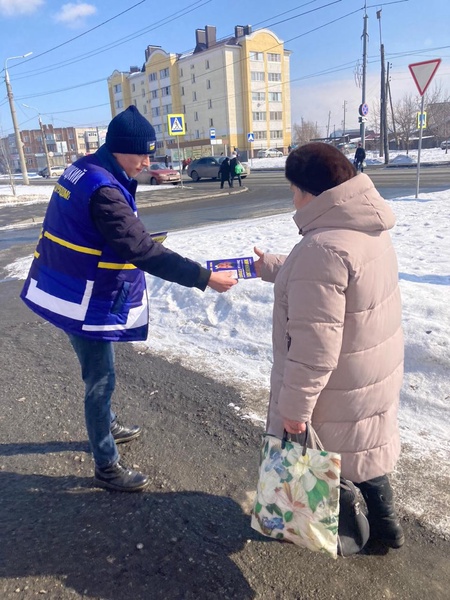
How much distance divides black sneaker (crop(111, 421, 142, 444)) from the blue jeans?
0.41 m

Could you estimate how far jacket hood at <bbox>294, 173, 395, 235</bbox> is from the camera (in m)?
1.81

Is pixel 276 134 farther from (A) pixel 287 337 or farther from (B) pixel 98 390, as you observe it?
(A) pixel 287 337

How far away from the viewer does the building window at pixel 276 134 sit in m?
74.6

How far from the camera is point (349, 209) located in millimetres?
1812

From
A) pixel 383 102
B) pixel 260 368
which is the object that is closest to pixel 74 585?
pixel 260 368

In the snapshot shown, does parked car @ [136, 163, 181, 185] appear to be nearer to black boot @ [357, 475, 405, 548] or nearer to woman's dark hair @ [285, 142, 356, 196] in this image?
woman's dark hair @ [285, 142, 356, 196]

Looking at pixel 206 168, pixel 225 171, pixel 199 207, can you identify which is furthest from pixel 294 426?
pixel 206 168

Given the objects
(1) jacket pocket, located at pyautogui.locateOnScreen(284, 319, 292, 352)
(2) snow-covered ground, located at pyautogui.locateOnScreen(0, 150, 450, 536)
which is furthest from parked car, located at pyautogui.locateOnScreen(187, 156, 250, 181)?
(1) jacket pocket, located at pyautogui.locateOnScreen(284, 319, 292, 352)

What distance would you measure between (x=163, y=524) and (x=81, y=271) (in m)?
1.33

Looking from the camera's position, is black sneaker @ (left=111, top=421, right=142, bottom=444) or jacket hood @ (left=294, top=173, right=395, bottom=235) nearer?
jacket hood @ (left=294, top=173, right=395, bottom=235)

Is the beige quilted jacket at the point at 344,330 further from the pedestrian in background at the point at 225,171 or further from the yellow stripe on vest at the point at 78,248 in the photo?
the pedestrian in background at the point at 225,171

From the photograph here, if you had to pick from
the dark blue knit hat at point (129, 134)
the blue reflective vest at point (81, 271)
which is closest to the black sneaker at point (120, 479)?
the blue reflective vest at point (81, 271)

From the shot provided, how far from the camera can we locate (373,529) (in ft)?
7.29

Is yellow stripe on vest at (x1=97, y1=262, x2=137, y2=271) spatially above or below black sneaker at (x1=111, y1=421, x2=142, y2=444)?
above
